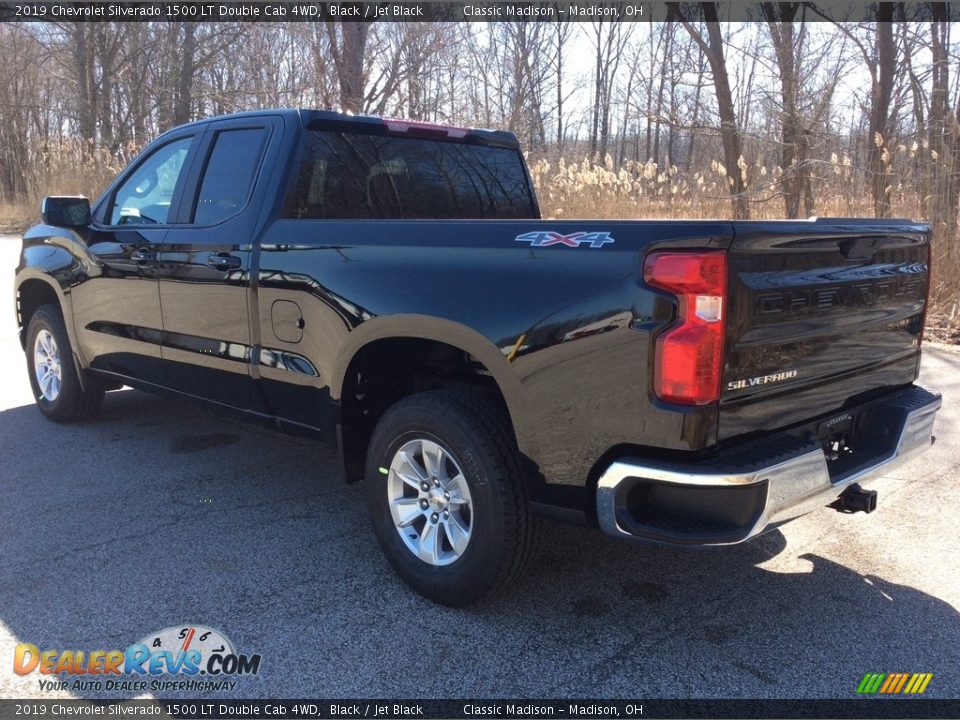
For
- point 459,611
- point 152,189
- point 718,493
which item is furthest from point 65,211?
point 718,493

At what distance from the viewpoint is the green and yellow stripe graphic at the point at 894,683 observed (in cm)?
264

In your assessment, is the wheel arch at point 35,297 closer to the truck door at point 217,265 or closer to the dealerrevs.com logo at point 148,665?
the truck door at point 217,265

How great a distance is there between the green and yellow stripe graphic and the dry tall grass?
20.7 ft

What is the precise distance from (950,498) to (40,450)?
17.5 ft

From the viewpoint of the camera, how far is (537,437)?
2793 mm

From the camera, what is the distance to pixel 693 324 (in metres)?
2.42

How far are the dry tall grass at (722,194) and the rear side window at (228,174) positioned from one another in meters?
7.07

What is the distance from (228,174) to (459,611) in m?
2.52

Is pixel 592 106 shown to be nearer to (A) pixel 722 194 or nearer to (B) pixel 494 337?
(A) pixel 722 194

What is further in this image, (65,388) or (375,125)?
(65,388)

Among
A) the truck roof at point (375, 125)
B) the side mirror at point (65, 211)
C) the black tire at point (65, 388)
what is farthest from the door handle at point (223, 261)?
the black tire at point (65, 388)

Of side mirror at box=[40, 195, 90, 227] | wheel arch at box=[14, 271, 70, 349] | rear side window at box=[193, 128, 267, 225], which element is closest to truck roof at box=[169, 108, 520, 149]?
rear side window at box=[193, 128, 267, 225]

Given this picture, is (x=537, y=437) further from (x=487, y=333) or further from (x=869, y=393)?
(x=869, y=393)

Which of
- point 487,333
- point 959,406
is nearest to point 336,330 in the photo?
point 487,333
